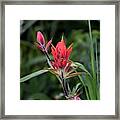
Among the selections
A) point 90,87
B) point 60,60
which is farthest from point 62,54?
point 90,87

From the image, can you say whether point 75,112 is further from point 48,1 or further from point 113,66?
point 48,1

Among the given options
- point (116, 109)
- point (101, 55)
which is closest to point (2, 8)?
point (101, 55)

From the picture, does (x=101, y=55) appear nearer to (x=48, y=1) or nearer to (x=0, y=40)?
(x=48, y=1)

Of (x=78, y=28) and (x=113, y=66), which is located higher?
(x=78, y=28)

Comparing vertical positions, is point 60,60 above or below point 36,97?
above

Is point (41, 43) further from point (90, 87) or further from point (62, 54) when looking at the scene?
point (90, 87)

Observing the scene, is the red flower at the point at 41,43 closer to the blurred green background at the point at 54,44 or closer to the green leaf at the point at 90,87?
the blurred green background at the point at 54,44

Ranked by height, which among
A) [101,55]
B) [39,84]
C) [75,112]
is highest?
[101,55]
